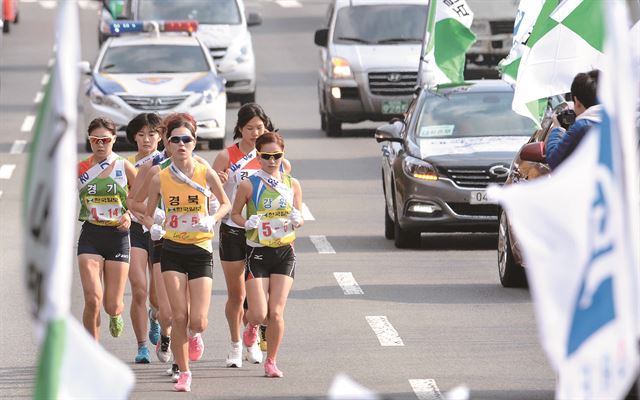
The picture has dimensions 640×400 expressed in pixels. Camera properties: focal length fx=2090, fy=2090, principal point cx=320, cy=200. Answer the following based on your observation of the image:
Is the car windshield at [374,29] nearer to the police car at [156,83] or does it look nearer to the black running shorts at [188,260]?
the police car at [156,83]

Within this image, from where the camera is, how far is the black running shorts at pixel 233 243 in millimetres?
13070

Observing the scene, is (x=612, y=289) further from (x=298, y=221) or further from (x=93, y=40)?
(x=93, y=40)

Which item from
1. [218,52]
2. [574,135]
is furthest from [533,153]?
[218,52]

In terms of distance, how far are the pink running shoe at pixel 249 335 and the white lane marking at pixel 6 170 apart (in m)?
14.7

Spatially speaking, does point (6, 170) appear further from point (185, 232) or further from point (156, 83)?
point (185, 232)

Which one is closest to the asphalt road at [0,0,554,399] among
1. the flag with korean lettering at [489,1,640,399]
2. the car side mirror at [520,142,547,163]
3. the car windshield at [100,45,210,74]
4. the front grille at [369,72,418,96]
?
Answer: the car side mirror at [520,142,547,163]

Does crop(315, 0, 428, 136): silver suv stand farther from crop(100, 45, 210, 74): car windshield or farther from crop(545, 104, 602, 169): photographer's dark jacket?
crop(545, 104, 602, 169): photographer's dark jacket

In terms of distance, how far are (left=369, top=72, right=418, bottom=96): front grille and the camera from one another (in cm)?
1822

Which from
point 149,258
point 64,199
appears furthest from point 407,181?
point 64,199

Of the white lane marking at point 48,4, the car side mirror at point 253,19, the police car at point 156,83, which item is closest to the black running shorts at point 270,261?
the police car at point 156,83

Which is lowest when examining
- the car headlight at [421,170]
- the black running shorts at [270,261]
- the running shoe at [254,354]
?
the car headlight at [421,170]

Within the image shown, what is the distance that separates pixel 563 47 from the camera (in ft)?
49.6

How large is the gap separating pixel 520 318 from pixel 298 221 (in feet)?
10.2

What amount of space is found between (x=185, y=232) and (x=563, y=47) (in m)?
3.99
